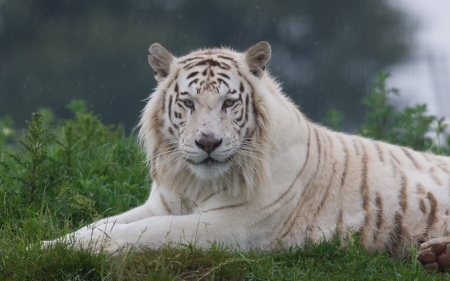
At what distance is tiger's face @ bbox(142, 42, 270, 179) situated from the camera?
3.55 m

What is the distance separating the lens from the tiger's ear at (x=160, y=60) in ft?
12.7

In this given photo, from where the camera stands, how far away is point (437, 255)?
11.1 feet

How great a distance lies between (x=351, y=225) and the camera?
382 centimetres

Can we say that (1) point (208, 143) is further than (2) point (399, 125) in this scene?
No

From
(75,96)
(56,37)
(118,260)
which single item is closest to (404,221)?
(118,260)

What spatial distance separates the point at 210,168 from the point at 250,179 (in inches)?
9.1

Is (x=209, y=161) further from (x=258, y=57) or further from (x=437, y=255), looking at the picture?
(x=437, y=255)

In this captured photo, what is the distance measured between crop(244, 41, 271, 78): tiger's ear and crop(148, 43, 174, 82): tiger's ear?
0.44 meters

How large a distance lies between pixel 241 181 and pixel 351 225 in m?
0.66

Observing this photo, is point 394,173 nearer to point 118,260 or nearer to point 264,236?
point 264,236

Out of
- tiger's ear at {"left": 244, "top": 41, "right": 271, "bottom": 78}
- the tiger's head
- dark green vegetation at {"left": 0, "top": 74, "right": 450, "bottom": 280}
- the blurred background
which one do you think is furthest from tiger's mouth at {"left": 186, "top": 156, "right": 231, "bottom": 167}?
the blurred background

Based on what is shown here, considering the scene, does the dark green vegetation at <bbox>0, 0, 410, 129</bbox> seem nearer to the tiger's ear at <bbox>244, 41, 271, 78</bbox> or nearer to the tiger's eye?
the tiger's ear at <bbox>244, 41, 271, 78</bbox>

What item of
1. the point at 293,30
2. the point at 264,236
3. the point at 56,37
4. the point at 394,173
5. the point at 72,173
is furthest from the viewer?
the point at 56,37

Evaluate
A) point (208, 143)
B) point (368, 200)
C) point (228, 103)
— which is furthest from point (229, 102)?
point (368, 200)
